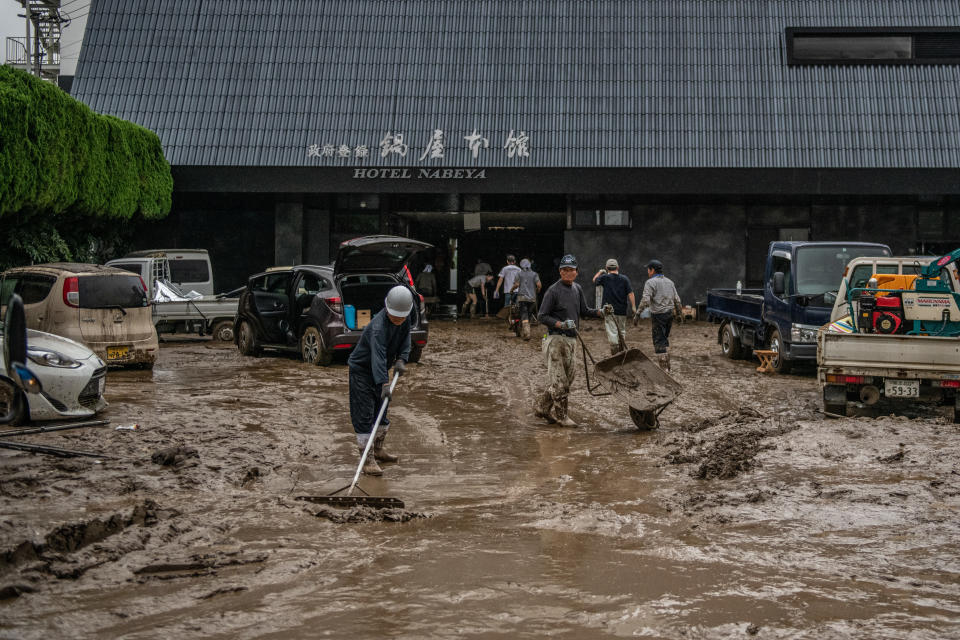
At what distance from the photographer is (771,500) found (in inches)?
298

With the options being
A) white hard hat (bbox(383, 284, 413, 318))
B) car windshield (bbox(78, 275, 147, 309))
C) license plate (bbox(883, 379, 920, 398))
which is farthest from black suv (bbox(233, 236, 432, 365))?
license plate (bbox(883, 379, 920, 398))

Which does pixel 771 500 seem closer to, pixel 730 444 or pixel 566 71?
pixel 730 444

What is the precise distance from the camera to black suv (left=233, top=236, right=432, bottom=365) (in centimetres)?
1527

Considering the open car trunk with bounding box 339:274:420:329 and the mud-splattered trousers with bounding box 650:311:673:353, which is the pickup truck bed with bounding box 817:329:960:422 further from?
the open car trunk with bounding box 339:274:420:329

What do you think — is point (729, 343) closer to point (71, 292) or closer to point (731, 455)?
point (731, 455)

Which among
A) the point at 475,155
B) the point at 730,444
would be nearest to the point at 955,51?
the point at 475,155

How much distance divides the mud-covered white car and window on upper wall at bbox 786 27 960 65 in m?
22.7

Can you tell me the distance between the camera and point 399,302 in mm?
8672

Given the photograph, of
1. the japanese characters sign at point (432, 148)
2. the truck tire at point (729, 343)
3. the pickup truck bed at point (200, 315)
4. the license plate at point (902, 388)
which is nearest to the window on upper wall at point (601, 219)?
the japanese characters sign at point (432, 148)

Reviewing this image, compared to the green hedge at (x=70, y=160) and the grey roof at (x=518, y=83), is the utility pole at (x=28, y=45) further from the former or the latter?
the green hedge at (x=70, y=160)

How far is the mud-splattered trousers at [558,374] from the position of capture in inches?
449

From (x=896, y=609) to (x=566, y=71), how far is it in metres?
24.4

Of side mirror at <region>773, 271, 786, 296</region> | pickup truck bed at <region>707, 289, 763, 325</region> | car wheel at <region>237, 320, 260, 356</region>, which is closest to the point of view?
side mirror at <region>773, 271, 786, 296</region>

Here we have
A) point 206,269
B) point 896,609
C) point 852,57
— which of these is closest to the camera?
point 896,609
